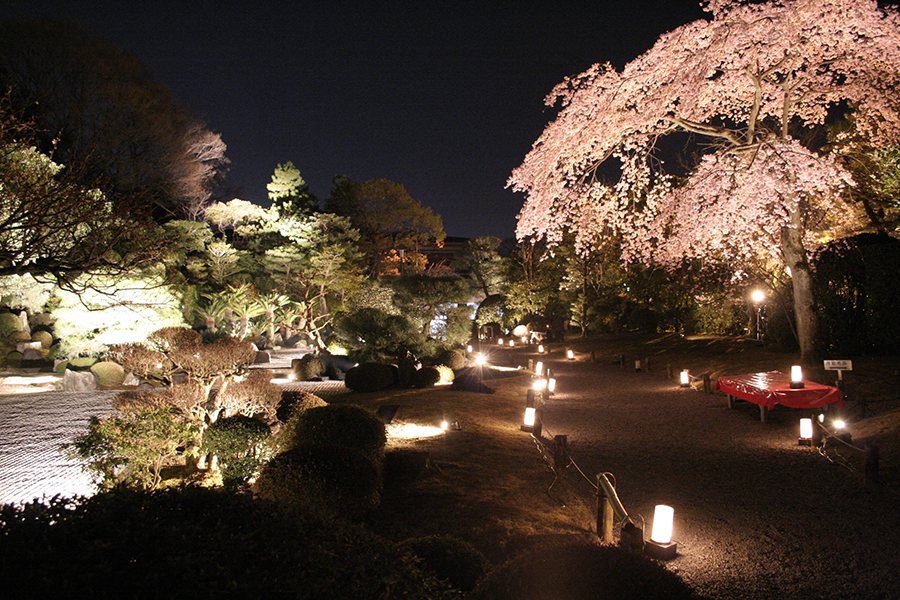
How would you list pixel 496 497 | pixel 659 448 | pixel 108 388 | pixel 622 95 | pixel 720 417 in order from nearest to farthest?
pixel 496 497 → pixel 659 448 → pixel 622 95 → pixel 720 417 → pixel 108 388

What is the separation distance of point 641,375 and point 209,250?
65.5 ft

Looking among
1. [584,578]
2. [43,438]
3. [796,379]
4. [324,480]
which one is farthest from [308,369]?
[584,578]

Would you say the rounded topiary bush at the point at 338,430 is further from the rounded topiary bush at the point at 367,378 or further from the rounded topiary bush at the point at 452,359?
the rounded topiary bush at the point at 452,359

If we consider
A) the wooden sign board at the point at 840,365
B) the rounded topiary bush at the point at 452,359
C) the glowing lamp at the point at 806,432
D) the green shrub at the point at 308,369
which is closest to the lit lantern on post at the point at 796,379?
the wooden sign board at the point at 840,365

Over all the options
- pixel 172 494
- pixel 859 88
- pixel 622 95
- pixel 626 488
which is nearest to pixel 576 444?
pixel 626 488

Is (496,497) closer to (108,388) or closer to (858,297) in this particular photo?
(858,297)

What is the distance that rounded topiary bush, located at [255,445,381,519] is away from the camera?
4.40 metres

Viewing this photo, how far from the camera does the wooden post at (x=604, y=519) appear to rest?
4.29m

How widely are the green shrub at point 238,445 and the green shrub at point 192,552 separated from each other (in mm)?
3815

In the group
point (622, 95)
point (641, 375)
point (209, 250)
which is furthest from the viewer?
point (209, 250)

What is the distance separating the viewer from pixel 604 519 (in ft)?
14.3

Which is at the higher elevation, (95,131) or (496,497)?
(95,131)

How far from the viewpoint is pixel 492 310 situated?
99.7 feet

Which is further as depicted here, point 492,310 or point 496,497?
point 492,310
